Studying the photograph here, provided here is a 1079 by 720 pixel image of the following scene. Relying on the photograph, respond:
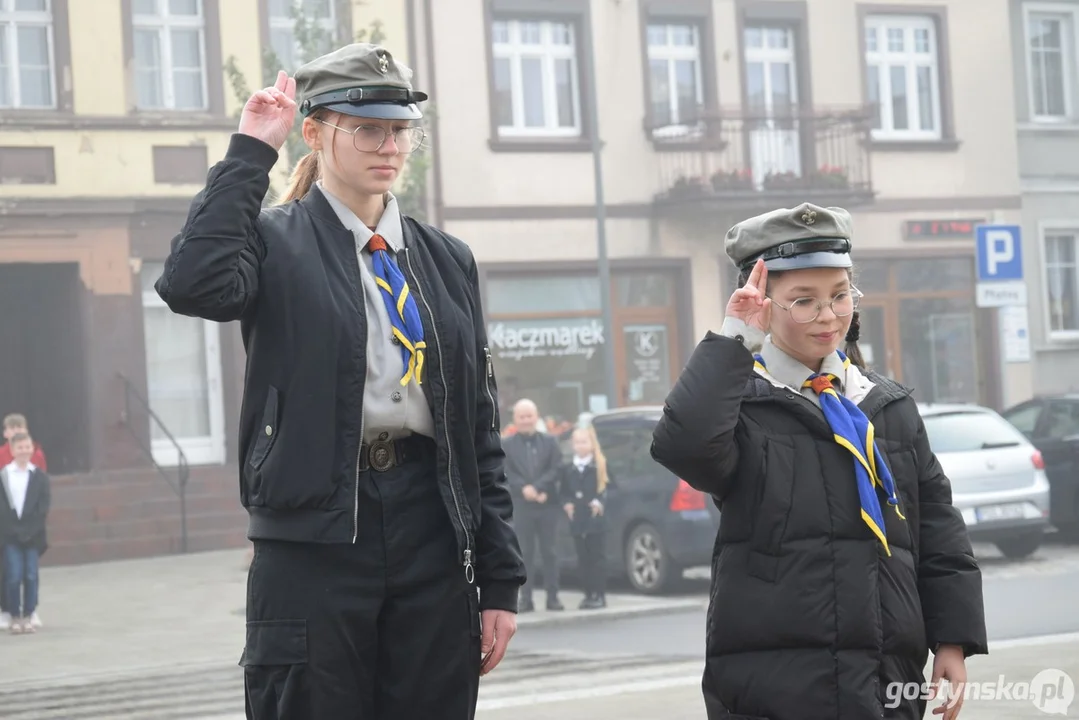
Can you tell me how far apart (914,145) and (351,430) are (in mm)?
26153

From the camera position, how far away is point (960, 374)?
29.1m

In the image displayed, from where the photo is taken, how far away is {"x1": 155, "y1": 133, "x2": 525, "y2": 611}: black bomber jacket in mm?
3449

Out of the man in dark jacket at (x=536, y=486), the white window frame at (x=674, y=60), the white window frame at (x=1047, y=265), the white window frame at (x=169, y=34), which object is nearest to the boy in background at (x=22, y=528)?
the man in dark jacket at (x=536, y=486)

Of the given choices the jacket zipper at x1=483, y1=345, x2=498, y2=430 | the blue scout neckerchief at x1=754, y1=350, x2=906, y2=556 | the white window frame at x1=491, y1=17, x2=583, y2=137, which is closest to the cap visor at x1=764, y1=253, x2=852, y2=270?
the blue scout neckerchief at x1=754, y1=350, x2=906, y2=556

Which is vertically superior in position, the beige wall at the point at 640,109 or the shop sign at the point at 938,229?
the beige wall at the point at 640,109

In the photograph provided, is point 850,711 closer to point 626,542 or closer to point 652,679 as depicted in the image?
Answer: point 652,679

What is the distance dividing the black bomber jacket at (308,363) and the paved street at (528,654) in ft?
16.4

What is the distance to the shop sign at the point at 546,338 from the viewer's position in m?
25.4

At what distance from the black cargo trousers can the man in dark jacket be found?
455 inches

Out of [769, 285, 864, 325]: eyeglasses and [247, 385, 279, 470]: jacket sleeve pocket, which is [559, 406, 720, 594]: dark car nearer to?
[769, 285, 864, 325]: eyeglasses

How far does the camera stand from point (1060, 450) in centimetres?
1792

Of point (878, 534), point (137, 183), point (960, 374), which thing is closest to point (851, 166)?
point (960, 374)

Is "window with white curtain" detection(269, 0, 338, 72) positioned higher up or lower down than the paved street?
higher up

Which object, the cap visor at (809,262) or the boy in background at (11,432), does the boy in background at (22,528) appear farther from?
the cap visor at (809,262)
